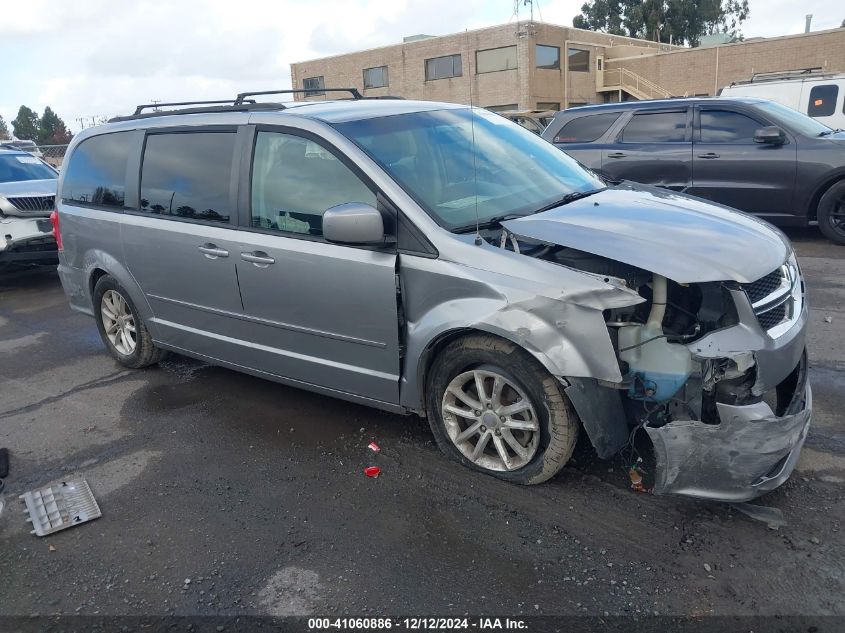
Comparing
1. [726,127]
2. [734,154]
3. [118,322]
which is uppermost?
[726,127]

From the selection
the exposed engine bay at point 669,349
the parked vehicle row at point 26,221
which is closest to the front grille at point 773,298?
the exposed engine bay at point 669,349

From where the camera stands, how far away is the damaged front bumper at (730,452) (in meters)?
2.80

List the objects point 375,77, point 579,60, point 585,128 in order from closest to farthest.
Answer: point 585,128 → point 579,60 → point 375,77

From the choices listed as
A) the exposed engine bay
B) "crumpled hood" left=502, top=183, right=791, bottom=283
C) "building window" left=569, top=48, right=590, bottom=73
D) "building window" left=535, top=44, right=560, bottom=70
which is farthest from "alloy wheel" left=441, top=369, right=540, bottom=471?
"building window" left=569, top=48, right=590, bottom=73

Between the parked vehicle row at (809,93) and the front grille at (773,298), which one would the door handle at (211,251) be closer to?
the front grille at (773,298)

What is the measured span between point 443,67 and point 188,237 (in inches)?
1391

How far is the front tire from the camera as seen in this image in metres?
3.21

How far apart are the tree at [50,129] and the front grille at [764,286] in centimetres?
5062

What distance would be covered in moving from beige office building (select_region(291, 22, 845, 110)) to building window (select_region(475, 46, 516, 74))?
50 mm

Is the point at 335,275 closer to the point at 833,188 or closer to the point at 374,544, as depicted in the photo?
the point at 374,544

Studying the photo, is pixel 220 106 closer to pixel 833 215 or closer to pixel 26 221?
pixel 26 221

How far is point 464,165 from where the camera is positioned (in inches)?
156

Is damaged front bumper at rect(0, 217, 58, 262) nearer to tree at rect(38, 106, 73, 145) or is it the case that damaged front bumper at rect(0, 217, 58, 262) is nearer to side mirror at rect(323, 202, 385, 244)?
side mirror at rect(323, 202, 385, 244)

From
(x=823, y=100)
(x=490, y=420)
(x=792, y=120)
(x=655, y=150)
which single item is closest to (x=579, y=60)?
(x=823, y=100)
